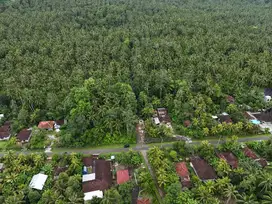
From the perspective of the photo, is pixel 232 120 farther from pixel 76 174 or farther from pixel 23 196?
pixel 23 196

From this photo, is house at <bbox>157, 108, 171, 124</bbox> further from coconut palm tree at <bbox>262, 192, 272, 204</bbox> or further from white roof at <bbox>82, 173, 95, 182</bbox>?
coconut palm tree at <bbox>262, 192, 272, 204</bbox>

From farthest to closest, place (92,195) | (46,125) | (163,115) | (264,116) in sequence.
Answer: (163,115) < (264,116) < (46,125) < (92,195)

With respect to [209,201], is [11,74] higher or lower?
higher

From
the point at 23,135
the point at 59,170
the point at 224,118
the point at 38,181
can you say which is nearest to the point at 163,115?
the point at 224,118

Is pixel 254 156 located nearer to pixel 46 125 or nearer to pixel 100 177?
pixel 100 177

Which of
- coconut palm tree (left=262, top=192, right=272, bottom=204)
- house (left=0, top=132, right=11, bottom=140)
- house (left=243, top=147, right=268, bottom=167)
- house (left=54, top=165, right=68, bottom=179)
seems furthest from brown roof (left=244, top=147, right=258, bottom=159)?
house (left=0, top=132, right=11, bottom=140)

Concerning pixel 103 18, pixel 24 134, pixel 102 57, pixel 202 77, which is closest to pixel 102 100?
pixel 24 134

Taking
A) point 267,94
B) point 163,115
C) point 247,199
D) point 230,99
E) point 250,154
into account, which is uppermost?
point 230,99
